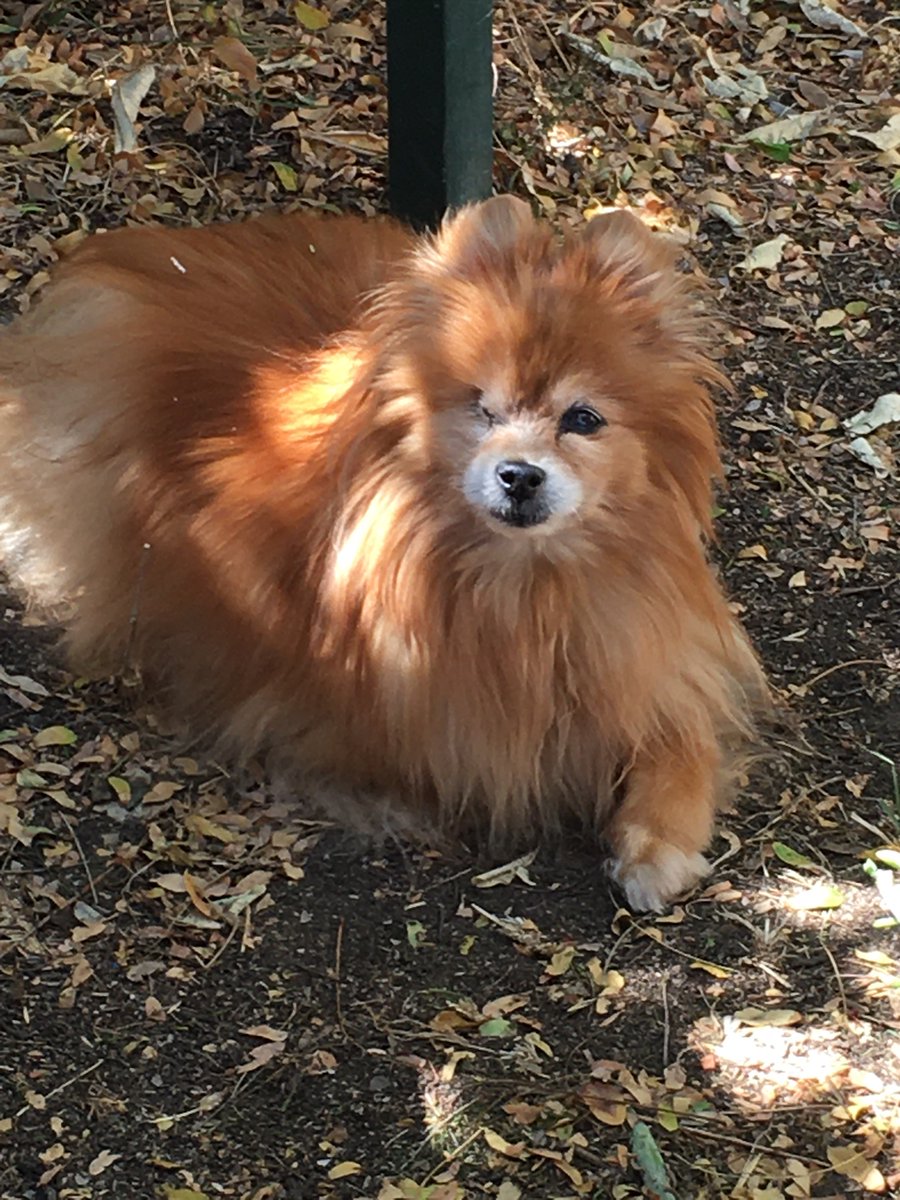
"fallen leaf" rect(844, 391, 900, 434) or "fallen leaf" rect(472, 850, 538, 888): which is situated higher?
"fallen leaf" rect(844, 391, 900, 434)

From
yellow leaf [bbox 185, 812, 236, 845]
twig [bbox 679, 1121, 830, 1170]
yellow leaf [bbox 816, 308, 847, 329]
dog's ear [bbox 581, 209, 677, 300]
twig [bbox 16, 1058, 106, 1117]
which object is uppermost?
dog's ear [bbox 581, 209, 677, 300]

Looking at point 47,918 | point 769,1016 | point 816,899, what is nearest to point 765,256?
point 816,899

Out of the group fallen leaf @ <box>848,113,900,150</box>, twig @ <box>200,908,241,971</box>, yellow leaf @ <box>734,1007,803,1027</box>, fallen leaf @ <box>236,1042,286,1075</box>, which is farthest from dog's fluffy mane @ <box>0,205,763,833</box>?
fallen leaf @ <box>848,113,900,150</box>

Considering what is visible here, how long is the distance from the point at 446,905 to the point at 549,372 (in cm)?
106

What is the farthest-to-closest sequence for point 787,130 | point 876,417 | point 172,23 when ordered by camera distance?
point 787,130 → point 172,23 → point 876,417

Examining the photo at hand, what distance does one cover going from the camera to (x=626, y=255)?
3309 millimetres

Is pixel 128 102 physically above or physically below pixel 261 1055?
above

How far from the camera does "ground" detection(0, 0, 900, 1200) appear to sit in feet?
9.71

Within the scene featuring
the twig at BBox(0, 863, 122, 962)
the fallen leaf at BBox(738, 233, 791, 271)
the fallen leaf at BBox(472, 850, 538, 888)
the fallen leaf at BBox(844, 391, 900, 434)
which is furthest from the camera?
the fallen leaf at BBox(738, 233, 791, 271)

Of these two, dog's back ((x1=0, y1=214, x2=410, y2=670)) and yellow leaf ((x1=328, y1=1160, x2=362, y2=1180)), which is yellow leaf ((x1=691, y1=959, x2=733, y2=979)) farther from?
dog's back ((x1=0, y1=214, x2=410, y2=670))

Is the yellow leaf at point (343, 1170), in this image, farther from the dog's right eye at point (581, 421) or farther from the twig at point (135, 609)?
the twig at point (135, 609)

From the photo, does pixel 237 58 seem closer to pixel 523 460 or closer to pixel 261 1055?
pixel 523 460

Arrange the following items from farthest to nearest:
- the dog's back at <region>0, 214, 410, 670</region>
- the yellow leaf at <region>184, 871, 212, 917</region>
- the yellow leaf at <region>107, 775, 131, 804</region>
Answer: the dog's back at <region>0, 214, 410, 670</region>, the yellow leaf at <region>107, 775, 131, 804</region>, the yellow leaf at <region>184, 871, 212, 917</region>

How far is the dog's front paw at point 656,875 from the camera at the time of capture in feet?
11.3
